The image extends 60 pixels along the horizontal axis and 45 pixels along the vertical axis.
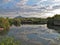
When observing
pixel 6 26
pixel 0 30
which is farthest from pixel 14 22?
pixel 0 30

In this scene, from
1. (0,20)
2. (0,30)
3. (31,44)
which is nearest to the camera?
(31,44)

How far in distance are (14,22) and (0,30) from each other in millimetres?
22632

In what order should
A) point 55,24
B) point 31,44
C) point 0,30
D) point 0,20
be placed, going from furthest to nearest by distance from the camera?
1. point 55,24
2. point 0,20
3. point 0,30
4. point 31,44

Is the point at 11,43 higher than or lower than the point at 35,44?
higher

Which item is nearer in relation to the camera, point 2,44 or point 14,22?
point 2,44

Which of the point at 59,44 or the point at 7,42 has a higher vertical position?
the point at 7,42

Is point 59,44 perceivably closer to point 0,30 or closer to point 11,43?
point 11,43

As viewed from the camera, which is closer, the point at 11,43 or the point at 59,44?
the point at 11,43

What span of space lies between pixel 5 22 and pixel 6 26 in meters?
1.12

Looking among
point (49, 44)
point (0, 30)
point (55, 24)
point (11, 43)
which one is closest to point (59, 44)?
point (49, 44)

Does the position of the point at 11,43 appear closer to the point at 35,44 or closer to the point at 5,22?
the point at 35,44

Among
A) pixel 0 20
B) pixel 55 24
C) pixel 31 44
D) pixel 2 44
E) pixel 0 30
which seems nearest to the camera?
pixel 2 44

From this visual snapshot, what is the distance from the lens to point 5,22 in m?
36.8

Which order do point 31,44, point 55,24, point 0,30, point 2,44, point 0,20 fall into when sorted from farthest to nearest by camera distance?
point 55,24, point 0,20, point 0,30, point 31,44, point 2,44
